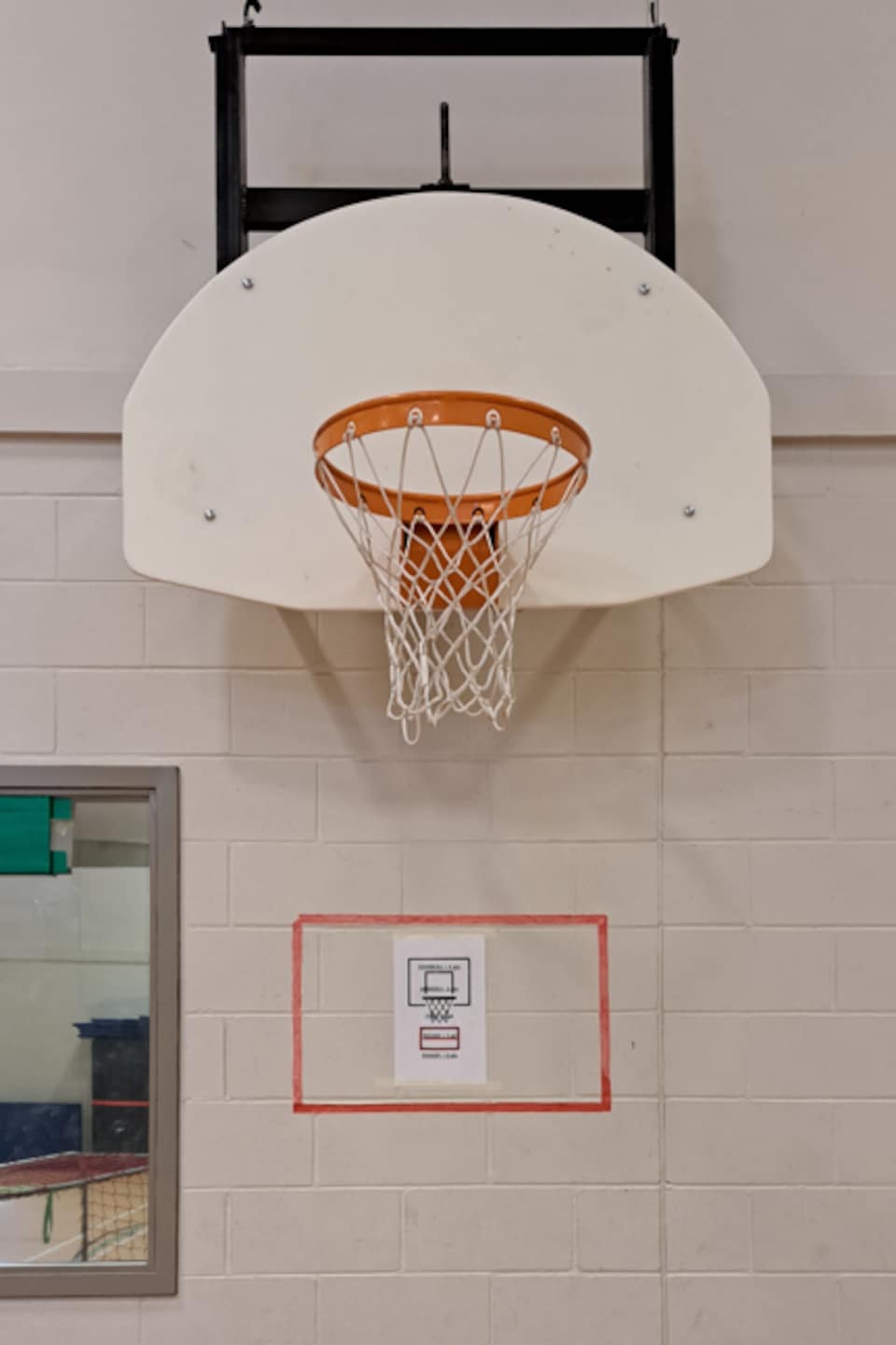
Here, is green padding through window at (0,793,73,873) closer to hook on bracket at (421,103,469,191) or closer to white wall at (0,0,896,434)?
white wall at (0,0,896,434)

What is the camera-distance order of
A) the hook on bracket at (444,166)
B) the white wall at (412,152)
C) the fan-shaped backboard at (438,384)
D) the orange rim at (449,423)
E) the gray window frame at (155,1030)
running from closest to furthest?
1. the orange rim at (449,423)
2. the fan-shaped backboard at (438,384)
3. the hook on bracket at (444,166)
4. the gray window frame at (155,1030)
5. the white wall at (412,152)

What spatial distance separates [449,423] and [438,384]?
229mm

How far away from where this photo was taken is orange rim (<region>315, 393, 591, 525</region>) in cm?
150

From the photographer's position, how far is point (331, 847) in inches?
82.7

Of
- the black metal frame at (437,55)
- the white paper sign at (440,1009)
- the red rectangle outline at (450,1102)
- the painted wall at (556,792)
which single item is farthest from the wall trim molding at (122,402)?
the white paper sign at (440,1009)

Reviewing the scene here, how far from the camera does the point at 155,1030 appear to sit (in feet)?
6.81

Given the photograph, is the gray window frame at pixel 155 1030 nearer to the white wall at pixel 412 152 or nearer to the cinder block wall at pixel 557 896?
the cinder block wall at pixel 557 896

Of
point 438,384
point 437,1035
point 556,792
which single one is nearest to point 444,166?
point 438,384

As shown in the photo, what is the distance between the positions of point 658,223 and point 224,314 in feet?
2.55

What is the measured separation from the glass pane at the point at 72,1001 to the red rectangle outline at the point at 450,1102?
0.30 metres

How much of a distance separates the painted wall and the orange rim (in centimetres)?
51

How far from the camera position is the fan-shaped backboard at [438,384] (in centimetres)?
173

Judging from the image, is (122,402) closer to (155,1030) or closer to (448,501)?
(448,501)

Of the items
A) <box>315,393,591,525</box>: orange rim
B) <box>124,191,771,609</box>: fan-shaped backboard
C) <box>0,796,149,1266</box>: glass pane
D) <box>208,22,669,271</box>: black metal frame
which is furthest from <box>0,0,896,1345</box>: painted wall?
<box>315,393,591,525</box>: orange rim
